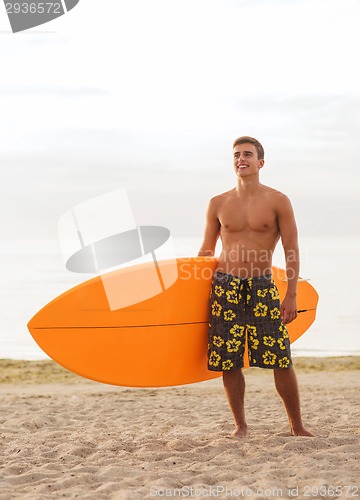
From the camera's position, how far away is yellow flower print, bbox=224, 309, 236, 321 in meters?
3.79

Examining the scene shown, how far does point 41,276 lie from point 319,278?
10.6 meters

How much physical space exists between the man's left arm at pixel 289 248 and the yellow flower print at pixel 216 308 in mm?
373

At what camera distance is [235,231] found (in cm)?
387

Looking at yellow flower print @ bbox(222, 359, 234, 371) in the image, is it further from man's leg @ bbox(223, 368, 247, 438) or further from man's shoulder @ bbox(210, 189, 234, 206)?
man's shoulder @ bbox(210, 189, 234, 206)

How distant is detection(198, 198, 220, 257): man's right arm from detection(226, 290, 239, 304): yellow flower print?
41 centimetres

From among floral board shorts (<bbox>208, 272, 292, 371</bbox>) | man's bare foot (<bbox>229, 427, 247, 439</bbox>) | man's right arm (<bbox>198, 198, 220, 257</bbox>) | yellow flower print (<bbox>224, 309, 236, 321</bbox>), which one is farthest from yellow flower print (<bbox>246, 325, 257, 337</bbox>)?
man's bare foot (<bbox>229, 427, 247, 439</bbox>)

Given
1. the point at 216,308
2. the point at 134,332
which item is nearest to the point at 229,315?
the point at 216,308

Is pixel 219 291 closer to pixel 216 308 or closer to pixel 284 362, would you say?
pixel 216 308

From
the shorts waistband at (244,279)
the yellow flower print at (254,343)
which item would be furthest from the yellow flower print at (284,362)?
the shorts waistband at (244,279)

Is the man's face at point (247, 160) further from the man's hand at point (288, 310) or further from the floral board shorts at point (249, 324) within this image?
the man's hand at point (288, 310)

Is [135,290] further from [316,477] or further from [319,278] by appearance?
[319,278]

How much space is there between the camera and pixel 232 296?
12.4 feet

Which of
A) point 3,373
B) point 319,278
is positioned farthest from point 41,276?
point 3,373

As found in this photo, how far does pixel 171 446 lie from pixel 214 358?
0.63m
